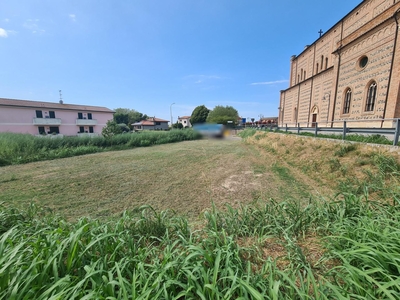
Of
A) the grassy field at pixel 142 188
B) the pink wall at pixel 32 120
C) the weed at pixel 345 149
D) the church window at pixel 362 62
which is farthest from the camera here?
the pink wall at pixel 32 120

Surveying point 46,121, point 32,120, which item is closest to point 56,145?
point 46,121

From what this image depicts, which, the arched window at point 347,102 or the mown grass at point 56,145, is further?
the arched window at point 347,102

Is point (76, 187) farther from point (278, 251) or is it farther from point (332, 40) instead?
point (332, 40)

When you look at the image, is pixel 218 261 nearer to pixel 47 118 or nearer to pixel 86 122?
pixel 47 118

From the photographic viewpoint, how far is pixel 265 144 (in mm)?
12953

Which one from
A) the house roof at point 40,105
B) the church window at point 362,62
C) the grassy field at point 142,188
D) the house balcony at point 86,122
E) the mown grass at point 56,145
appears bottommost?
the grassy field at point 142,188

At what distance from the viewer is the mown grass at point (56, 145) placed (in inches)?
413

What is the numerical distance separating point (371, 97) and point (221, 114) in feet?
127

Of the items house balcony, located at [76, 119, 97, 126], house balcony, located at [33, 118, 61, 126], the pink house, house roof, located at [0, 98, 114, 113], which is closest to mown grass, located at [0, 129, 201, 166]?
house balcony, located at [33, 118, 61, 126]

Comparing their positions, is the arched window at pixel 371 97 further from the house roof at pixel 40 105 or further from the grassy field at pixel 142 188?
the house roof at pixel 40 105

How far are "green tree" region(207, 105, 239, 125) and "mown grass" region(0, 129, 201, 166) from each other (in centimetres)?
2968

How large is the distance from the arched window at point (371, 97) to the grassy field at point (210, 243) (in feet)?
32.5

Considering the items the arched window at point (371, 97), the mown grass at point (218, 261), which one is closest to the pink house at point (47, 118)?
the mown grass at point (218, 261)

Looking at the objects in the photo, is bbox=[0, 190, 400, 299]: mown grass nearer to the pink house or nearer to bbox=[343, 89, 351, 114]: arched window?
bbox=[343, 89, 351, 114]: arched window
